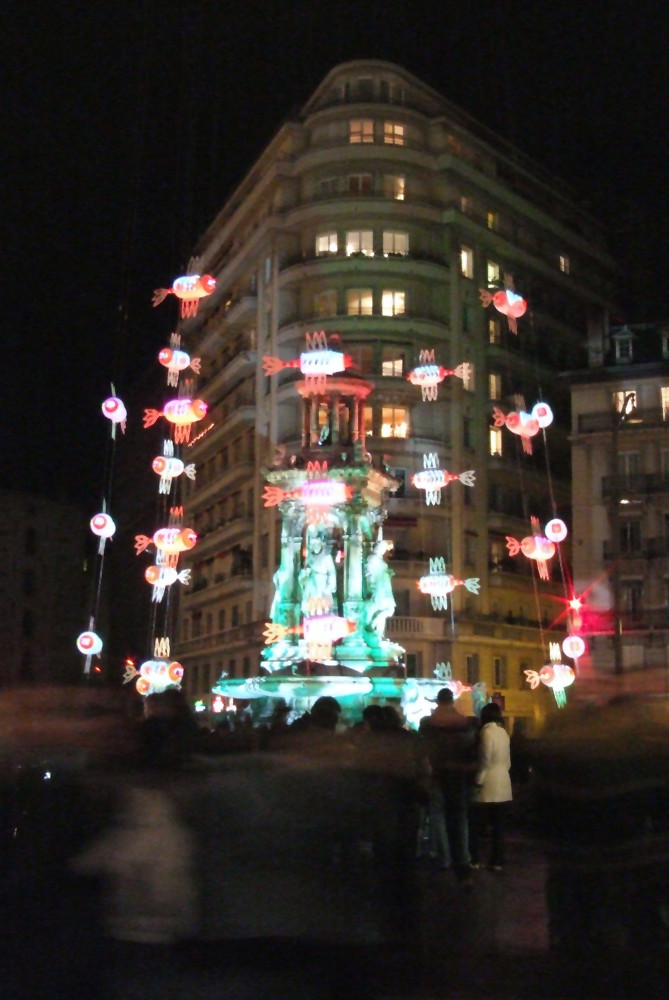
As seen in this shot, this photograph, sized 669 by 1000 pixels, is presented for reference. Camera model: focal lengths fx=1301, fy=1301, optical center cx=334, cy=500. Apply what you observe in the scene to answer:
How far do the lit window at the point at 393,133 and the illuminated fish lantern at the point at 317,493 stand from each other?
25.6 meters

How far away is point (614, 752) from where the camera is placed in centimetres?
809

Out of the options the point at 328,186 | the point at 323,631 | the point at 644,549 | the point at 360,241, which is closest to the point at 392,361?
the point at 360,241

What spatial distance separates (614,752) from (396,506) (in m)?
43.3

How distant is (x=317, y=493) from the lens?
3152 centimetres

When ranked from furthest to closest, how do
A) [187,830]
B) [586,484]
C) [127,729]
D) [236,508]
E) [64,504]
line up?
[64,504] < [236,508] < [586,484] < [127,729] < [187,830]

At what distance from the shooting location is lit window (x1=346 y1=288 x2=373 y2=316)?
52.9 meters

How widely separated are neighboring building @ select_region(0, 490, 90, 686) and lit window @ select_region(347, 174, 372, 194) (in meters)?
35.6

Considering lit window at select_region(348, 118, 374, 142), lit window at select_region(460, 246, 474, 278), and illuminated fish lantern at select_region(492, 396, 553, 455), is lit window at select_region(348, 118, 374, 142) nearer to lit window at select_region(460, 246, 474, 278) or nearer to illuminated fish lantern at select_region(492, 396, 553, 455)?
lit window at select_region(460, 246, 474, 278)

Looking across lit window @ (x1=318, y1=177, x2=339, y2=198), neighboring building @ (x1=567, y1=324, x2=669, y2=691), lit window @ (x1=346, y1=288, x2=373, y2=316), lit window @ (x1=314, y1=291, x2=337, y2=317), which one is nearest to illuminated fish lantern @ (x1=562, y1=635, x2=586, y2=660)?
neighboring building @ (x1=567, y1=324, x2=669, y2=691)

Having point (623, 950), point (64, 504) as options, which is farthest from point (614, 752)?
point (64, 504)

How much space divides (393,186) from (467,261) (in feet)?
15.0

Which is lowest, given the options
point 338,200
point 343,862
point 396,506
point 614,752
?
point 343,862

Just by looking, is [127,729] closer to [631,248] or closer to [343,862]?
[343,862]

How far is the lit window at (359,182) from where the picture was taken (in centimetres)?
5316
